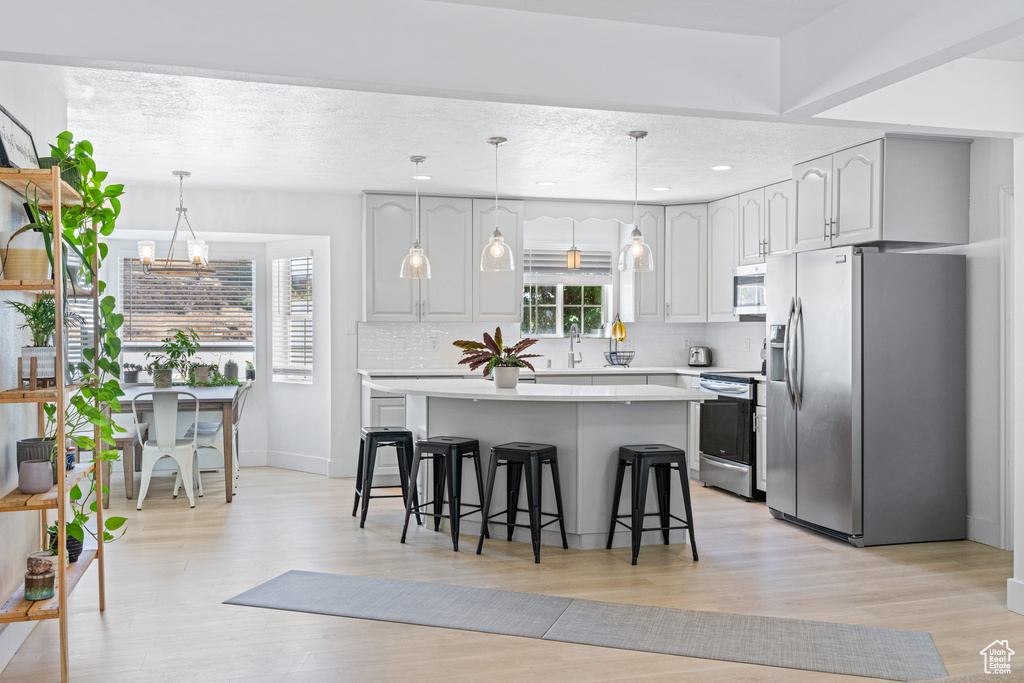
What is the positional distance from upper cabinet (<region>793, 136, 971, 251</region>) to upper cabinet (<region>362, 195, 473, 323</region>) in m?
3.14

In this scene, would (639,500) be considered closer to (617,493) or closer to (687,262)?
(617,493)

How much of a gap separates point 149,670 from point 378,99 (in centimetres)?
280

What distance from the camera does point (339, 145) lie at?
203 inches

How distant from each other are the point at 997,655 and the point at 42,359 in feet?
12.4

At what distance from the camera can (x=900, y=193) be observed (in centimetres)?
464

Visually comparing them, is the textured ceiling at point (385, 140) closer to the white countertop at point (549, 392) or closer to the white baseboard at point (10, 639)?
the white countertop at point (549, 392)

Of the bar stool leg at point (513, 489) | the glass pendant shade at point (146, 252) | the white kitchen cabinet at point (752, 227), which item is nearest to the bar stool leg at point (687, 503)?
the bar stool leg at point (513, 489)

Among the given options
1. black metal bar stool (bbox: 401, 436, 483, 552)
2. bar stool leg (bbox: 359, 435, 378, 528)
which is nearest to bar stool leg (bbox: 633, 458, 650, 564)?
black metal bar stool (bbox: 401, 436, 483, 552)

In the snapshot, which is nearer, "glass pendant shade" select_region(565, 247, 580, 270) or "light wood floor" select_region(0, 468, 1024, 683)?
"light wood floor" select_region(0, 468, 1024, 683)

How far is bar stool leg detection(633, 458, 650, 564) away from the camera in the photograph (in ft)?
14.1

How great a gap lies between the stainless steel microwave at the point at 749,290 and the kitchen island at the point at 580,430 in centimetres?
201

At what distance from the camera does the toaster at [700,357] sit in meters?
7.42

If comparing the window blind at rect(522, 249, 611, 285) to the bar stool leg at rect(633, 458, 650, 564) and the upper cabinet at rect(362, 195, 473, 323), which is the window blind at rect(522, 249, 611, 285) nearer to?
the upper cabinet at rect(362, 195, 473, 323)

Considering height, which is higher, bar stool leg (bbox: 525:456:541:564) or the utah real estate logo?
bar stool leg (bbox: 525:456:541:564)
